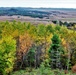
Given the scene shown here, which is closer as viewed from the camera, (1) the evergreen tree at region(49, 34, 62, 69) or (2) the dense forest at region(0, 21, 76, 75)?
(1) the evergreen tree at region(49, 34, 62, 69)

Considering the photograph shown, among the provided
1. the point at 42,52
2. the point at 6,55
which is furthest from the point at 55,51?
the point at 6,55

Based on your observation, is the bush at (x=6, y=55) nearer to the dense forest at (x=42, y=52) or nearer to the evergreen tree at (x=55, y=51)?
the dense forest at (x=42, y=52)

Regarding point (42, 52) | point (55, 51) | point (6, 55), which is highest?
point (6, 55)

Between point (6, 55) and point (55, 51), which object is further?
point (55, 51)

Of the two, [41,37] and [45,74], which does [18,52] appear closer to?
[41,37]

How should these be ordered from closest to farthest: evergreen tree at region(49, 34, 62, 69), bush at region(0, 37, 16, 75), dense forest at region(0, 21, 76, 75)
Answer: bush at region(0, 37, 16, 75) < evergreen tree at region(49, 34, 62, 69) < dense forest at region(0, 21, 76, 75)

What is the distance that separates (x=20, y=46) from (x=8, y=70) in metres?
10.6

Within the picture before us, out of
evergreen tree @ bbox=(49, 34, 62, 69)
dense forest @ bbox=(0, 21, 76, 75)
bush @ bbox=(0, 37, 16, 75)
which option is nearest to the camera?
bush @ bbox=(0, 37, 16, 75)

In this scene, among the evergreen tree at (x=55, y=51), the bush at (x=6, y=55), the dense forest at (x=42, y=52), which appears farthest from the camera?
the dense forest at (x=42, y=52)

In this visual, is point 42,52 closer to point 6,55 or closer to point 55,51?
point 55,51

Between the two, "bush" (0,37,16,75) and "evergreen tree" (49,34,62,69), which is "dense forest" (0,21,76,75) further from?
"bush" (0,37,16,75)

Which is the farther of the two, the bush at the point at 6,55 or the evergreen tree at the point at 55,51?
the evergreen tree at the point at 55,51

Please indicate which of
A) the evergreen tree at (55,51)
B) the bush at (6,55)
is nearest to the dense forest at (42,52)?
the evergreen tree at (55,51)

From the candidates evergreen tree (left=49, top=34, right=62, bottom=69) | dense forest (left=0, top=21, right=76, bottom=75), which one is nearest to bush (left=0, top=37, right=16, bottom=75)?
dense forest (left=0, top=21, right=76, bottom=75)
